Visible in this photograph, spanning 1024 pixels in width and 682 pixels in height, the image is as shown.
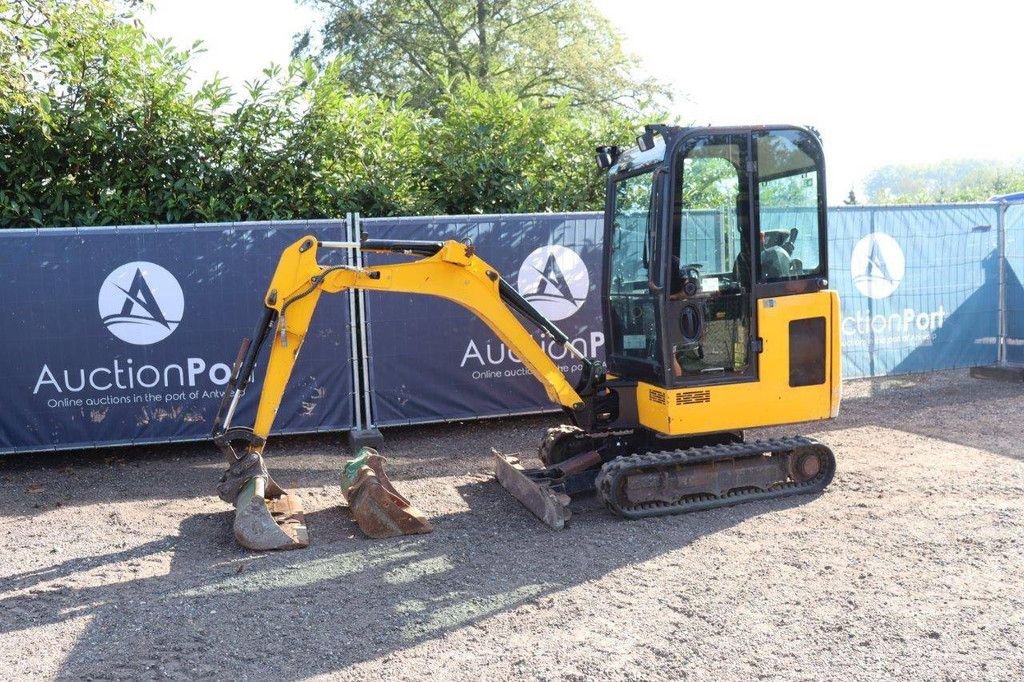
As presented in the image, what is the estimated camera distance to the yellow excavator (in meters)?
5.88

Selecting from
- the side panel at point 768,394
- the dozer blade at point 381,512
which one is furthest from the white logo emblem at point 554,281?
the dozer blade at point 381,512

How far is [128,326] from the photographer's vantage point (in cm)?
813

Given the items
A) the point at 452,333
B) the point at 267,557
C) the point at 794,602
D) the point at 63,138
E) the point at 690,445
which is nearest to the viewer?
the point at 794,602

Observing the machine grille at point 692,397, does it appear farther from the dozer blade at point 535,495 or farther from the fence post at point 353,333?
the fence post at point 353,333

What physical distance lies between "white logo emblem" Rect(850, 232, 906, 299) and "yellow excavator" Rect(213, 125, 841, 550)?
430 cm

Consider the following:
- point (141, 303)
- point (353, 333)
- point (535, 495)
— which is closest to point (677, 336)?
point (535, 495)

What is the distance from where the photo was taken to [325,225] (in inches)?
334

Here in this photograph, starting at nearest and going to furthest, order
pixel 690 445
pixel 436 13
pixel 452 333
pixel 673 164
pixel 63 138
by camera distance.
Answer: pixel 673 164 → pixel 690 445 → pixel 452 333 → pixel 63 138 → pixel 436 13

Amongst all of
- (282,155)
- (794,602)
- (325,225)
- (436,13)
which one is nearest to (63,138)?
(282,155)

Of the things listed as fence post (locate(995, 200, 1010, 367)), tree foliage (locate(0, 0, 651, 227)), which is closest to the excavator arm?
tree foliage (locate(0, 0, 651, 227))

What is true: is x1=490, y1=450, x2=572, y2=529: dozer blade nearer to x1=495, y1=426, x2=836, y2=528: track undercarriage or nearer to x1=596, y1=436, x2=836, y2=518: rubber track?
x1=495, y1=426, x2=836, y2=528: track undercarriage

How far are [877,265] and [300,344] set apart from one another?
7355 millimetres

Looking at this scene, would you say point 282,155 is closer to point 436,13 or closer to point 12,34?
point 12,34

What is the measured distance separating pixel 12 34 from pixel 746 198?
22.5 feet
